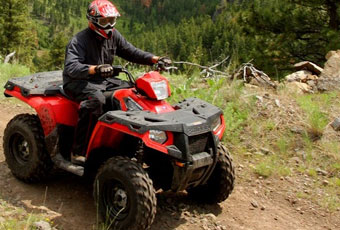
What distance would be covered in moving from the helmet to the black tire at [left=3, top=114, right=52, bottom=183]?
132 cm

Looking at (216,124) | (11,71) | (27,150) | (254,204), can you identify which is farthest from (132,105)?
(11,71)

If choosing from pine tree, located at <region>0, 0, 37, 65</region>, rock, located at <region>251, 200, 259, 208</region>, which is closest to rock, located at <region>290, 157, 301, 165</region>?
rock, located at <region>251, 200, 259, 208</region>

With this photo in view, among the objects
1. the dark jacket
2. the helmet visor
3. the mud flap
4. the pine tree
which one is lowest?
the pine tree

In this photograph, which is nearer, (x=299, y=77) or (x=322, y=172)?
(x=322, y=172)

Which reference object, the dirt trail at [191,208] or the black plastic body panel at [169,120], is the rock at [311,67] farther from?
the black plastic body panel at [169,120]

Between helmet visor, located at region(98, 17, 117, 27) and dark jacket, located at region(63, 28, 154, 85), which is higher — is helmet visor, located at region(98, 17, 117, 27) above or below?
above

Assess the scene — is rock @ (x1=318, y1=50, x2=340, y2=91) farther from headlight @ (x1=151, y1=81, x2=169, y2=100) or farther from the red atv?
headlight @ (x1=151, y1=81, x2=169, y2=100)

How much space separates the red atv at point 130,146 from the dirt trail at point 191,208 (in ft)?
0.62

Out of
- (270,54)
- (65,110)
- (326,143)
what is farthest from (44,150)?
(270,54)

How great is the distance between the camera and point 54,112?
5.13 metres

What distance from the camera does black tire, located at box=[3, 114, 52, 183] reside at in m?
5.27

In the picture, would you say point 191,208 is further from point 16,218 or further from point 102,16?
point 102,16

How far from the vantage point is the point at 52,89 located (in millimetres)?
5406

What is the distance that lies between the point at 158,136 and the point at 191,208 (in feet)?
4.44
